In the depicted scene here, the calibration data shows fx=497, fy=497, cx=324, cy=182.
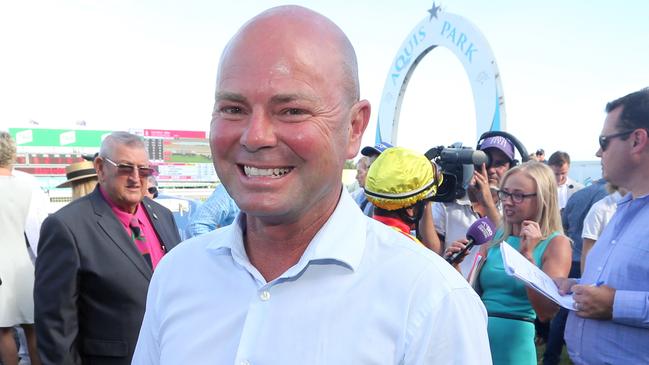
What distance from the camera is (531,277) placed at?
7.50ft

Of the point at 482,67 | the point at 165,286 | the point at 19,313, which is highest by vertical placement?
the point at 482,67

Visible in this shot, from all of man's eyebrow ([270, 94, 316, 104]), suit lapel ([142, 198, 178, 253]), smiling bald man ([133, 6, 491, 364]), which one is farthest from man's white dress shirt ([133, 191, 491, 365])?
suit lapel ([142, 198, 178, 253])

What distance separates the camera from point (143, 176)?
318cm

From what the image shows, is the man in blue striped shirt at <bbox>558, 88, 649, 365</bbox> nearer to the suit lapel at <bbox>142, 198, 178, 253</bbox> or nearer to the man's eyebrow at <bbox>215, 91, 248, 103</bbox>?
the man's eyebrow at <bbox>215, 91, 248, 103</bbox>

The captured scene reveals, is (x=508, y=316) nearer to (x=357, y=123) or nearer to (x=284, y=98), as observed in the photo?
(x=357, y=123)

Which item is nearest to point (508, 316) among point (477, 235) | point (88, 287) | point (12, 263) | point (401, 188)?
point (477, 235)

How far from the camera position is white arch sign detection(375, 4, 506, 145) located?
339 inches

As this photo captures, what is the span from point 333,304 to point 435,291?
223 mm

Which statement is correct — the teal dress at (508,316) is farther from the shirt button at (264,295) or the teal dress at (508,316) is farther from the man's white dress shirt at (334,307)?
the shirt button at (264,295)

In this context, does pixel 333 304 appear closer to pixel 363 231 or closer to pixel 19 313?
pixel 363 231

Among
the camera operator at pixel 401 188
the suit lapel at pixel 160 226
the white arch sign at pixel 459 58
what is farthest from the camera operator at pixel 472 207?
the white arch sign at pixel 459 58

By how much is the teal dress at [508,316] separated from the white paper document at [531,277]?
323 mm

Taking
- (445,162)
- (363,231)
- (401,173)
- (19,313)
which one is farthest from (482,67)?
(363,231)

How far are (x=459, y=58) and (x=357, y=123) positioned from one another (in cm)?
898
